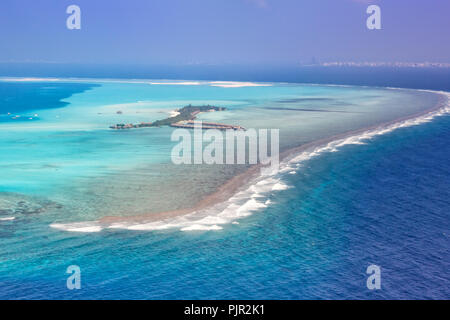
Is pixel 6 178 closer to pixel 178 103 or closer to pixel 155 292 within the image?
pixel 155 292

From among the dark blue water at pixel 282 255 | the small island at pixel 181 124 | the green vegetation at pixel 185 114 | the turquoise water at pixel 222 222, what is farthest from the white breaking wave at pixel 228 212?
the green vegetation at pixel 185 114

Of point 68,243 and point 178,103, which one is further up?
point 178,103

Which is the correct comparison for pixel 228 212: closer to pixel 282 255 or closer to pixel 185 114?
pixel 282 255

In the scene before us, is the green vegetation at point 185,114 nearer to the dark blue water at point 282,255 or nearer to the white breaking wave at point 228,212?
the white breaking wave at point 228,212

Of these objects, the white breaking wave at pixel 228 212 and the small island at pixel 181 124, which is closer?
the white breaking wave at pixel 228 212

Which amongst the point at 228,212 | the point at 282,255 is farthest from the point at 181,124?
the point at 282,255

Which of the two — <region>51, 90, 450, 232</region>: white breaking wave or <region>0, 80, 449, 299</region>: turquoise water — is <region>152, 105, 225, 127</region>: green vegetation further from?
<region>51, 90, 450, 232</region>: white breaking wave
